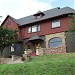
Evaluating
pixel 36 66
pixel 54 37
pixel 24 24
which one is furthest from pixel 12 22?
pixel 36 66

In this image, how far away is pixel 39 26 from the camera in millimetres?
38812

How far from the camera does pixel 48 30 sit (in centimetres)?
3759

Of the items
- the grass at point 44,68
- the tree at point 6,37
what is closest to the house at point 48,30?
the tree at point 6,37

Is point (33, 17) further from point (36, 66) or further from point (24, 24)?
point (36, 66)

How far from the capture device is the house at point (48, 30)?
35000mm

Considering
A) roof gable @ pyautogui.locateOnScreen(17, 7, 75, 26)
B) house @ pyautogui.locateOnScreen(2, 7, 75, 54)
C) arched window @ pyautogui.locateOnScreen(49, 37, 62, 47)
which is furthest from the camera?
roof gable @ pyautogui.locateOnScreen(17, 7, 75, 26)

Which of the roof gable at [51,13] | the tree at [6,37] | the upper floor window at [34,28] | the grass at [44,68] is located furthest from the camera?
the upper floor window at [34,28]

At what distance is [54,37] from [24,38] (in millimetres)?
6382

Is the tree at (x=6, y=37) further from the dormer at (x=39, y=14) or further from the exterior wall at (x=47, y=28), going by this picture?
the dormer at (x=39, y=14)

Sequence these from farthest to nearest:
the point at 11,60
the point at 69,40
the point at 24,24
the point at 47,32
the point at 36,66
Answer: the point at 24,24 → the point at 47,32 → the point at 69,40 → the point at 11,60 → the point at 36,66

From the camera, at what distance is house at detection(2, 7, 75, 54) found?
35000 mm

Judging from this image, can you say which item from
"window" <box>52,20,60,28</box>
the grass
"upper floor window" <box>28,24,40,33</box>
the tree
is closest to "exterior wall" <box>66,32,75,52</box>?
"window" <box>52,20,60,28</box>

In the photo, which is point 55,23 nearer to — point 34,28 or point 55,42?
point 55,42

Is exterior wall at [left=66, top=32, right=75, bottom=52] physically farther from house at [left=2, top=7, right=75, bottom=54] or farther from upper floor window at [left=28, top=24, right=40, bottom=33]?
upper floor window at [left=28, top=24, right=40, bottom=33]
